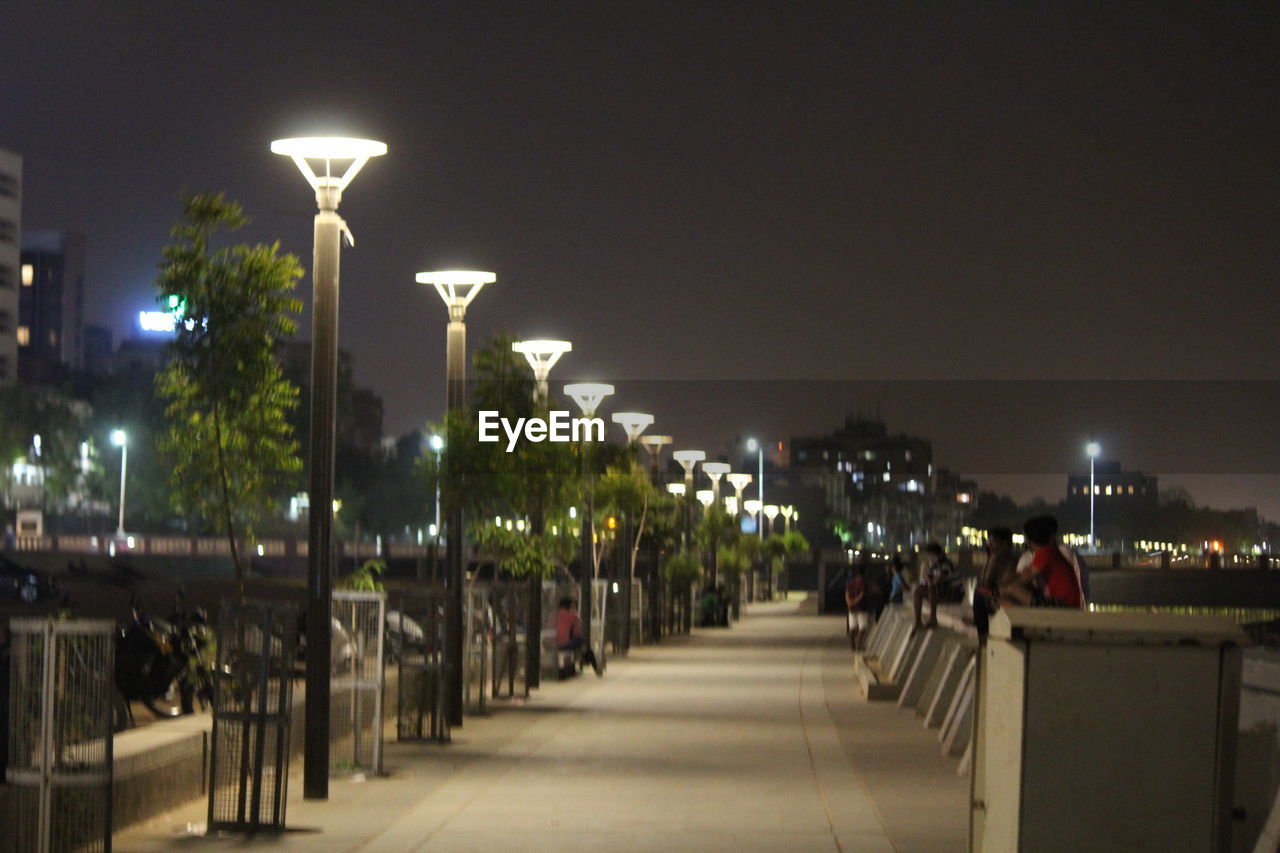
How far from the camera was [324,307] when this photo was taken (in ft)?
49.6

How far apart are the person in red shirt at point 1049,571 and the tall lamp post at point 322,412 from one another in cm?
543

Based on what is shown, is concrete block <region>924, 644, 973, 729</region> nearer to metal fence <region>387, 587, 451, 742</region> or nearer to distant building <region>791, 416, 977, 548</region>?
metal fence <region>387, 587, 451, 742</region>

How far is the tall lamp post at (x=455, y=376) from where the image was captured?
21270 mm

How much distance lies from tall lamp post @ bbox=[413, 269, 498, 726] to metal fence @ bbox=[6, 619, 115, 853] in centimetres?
1081

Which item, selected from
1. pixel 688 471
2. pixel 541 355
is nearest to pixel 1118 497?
pixel 688 471

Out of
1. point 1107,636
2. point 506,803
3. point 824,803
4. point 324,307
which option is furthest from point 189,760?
point 1107,636

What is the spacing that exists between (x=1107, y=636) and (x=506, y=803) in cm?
782

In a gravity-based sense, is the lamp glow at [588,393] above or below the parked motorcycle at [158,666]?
above

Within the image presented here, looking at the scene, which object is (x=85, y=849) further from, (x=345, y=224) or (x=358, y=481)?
(x=358, y=481)

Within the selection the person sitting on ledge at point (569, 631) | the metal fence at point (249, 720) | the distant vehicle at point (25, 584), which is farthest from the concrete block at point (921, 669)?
the distant vehicle at point (25, 584)

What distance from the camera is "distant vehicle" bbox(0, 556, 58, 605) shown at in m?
55.3

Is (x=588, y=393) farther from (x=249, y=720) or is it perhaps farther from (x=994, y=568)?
(x=249, y=720)

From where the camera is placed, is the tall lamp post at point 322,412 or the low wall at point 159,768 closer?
the low wall at point 159,768

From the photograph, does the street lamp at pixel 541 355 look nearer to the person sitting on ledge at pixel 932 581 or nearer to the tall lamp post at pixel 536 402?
the tall lamp post at pixel 536 402
